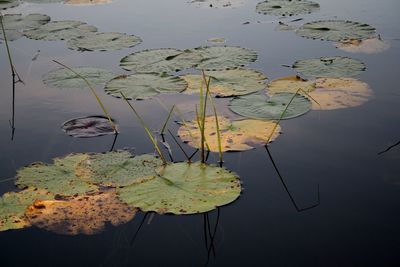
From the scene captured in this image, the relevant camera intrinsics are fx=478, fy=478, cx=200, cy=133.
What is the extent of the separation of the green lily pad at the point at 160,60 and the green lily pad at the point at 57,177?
4.96 ft

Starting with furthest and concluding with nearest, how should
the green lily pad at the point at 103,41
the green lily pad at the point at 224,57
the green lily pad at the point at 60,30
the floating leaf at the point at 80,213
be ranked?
the green lily pad at the point at 60,30 < the green lily pad at the point at 103,41 < the green lily pad at the point at 224,57 < the floating leaf at the point at 80,213

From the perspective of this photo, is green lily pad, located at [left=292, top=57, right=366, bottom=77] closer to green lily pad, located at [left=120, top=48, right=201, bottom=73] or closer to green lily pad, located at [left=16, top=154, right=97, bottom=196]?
green lily pad, located at [left=120, top=48, right=201, bottom=73]

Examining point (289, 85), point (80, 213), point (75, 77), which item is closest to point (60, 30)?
point (75, 77)

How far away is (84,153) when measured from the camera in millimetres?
3219

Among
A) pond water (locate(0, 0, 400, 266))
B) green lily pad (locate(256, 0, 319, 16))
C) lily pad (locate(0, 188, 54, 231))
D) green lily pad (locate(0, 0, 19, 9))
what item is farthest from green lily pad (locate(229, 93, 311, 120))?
green lily pad (locate(0, 0, 19, 9))

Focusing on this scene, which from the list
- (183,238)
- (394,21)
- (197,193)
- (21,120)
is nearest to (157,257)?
(183,238)

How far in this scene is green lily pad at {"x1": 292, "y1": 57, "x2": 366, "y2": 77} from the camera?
13.6 feet

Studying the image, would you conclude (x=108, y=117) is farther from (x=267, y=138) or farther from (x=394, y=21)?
(x=394, y=21)

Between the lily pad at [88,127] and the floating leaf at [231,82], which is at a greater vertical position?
the floating leaf at [231,82]

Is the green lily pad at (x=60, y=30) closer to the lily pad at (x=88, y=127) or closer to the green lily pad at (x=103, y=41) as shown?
the green lily pad at (x=103, y=41)

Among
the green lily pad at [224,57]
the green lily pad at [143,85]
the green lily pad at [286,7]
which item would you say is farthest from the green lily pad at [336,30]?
the green lily pad at [143,85]

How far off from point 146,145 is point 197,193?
77 cm

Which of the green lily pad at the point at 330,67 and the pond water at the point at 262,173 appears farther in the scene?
the green lily pad at the point at 330,67

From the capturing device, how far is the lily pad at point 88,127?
11.5ft
